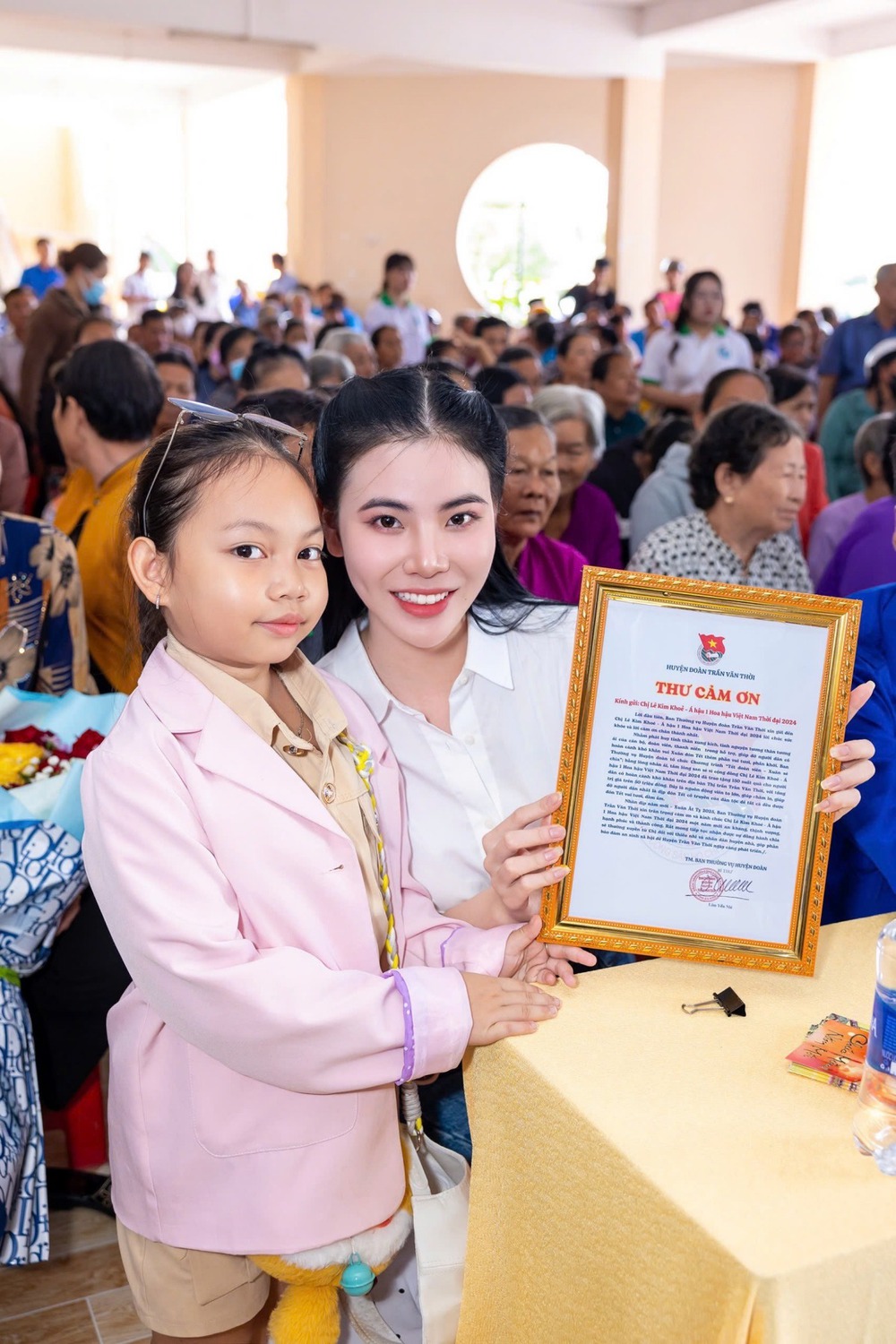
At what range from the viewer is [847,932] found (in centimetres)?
144

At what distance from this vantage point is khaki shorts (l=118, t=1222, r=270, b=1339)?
142 cm

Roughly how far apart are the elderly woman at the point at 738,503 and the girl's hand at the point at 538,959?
200cm

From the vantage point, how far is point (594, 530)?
3.97 metres

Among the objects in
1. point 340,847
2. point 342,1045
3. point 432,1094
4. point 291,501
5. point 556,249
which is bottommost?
point 432,1094

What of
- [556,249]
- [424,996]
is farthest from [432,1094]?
[556,249]

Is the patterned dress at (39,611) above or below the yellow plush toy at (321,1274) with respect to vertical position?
above

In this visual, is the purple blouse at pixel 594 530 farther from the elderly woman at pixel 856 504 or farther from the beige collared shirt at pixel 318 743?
the beige collared shirt at pixel 318 743

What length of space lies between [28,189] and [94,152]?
1436 mm

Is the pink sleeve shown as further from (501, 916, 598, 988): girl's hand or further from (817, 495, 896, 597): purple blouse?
(817, 495, 896, 597): purple blouse

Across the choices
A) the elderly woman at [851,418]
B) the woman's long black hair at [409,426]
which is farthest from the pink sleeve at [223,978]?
the elderly woman at [851,418]

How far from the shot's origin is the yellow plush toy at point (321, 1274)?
1398 mm

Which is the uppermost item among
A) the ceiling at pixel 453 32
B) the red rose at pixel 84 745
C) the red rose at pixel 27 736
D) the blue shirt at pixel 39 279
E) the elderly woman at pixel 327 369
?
the ceiling at pixel 453 32

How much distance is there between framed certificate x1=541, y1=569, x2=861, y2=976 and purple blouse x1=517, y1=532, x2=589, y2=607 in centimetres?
175

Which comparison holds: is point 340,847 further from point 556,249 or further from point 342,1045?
point 556,249
